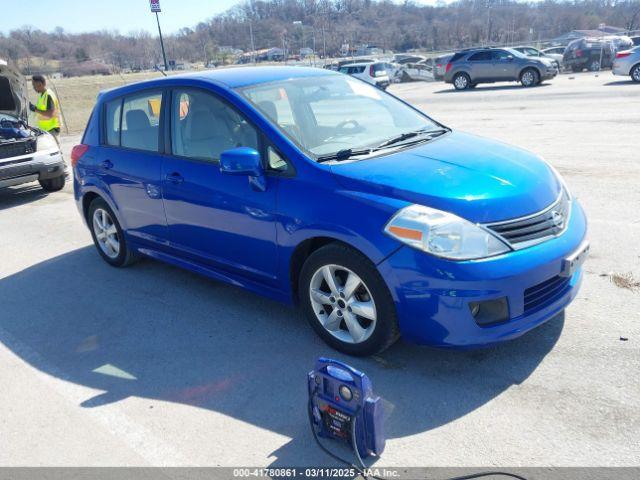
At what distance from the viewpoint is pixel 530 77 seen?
22172mm


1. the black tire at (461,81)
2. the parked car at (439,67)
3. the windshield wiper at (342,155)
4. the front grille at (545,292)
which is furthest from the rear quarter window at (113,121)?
the parked car at (439,67)

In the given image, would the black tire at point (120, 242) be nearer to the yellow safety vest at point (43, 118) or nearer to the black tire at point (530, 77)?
the yellow safety vest at point (43, 118)

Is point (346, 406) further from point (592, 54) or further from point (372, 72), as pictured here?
point (592, 54)

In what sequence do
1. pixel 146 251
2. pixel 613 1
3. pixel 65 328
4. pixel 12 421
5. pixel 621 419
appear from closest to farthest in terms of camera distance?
pixel 621 419
pixel 12 421
pixel 65 328
pixel 146 251
pixel 613 1

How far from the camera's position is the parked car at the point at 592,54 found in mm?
26781

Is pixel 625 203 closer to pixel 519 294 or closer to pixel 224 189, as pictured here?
pixel 519 294

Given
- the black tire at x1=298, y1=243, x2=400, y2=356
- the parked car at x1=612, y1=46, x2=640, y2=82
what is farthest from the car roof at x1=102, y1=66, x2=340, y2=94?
the parked car at x1=612, y1=46, x2=640, y2=82

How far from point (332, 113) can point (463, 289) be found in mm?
1945

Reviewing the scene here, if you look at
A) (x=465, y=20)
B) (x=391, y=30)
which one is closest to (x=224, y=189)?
(x=391, y=30)

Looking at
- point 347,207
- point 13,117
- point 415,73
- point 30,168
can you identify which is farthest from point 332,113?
point 415,73

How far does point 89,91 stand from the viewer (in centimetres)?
3238

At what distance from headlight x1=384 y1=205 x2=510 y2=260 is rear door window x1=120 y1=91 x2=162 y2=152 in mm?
2593

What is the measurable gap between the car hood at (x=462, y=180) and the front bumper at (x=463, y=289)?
0.91 ft

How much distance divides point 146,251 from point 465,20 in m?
100
